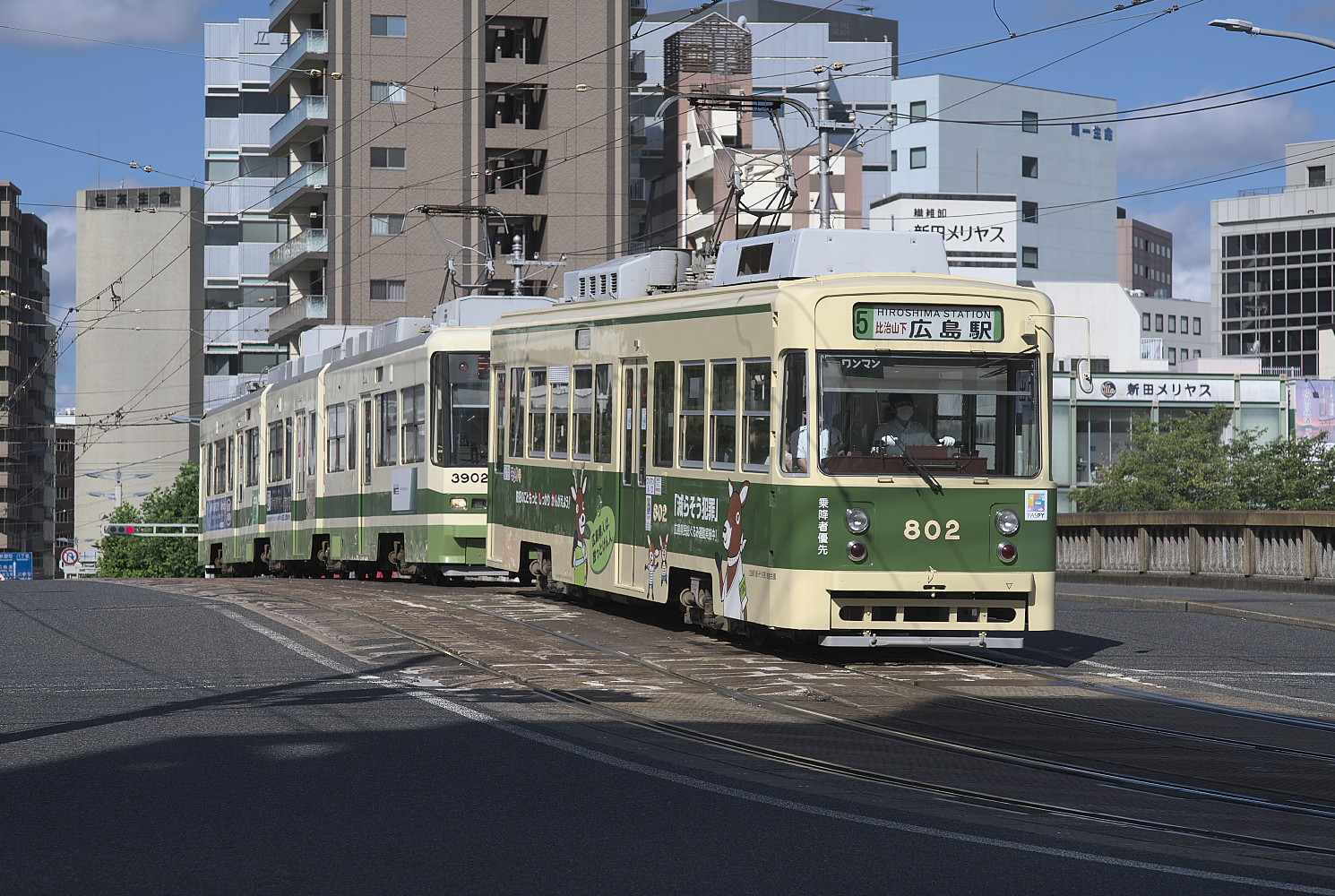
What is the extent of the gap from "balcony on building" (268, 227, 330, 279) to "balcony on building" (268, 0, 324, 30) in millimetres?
9671

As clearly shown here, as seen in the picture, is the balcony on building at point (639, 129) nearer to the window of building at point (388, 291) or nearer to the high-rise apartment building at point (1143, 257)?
the window of building at point (388, 291)

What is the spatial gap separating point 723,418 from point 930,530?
6.90 feet

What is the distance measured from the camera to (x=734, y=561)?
47.6ft

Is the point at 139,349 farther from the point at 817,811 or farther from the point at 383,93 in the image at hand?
the point at 817,811

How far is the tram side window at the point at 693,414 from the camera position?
15.2 meters

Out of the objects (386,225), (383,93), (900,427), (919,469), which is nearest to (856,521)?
(919,469)

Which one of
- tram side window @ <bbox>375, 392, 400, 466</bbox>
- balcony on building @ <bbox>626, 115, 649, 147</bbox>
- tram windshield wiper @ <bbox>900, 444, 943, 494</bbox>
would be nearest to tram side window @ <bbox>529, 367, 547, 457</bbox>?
tram side window @ <bbox>375, 392, 400, 466</bbox>

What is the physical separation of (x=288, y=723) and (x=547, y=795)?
266 cm

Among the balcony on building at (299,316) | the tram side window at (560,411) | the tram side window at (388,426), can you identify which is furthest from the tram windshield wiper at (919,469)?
the balcony on building at (299,316)

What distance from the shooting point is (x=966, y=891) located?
20.4 feet

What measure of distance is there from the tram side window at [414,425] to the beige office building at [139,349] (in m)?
91.3

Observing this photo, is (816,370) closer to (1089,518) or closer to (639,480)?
(639,480)

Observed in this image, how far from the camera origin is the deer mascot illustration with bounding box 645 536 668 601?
52.2ft

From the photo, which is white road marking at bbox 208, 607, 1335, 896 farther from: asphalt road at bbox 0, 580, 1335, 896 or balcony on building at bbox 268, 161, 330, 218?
balcony on building at bbox 268, 161, 330, 218
